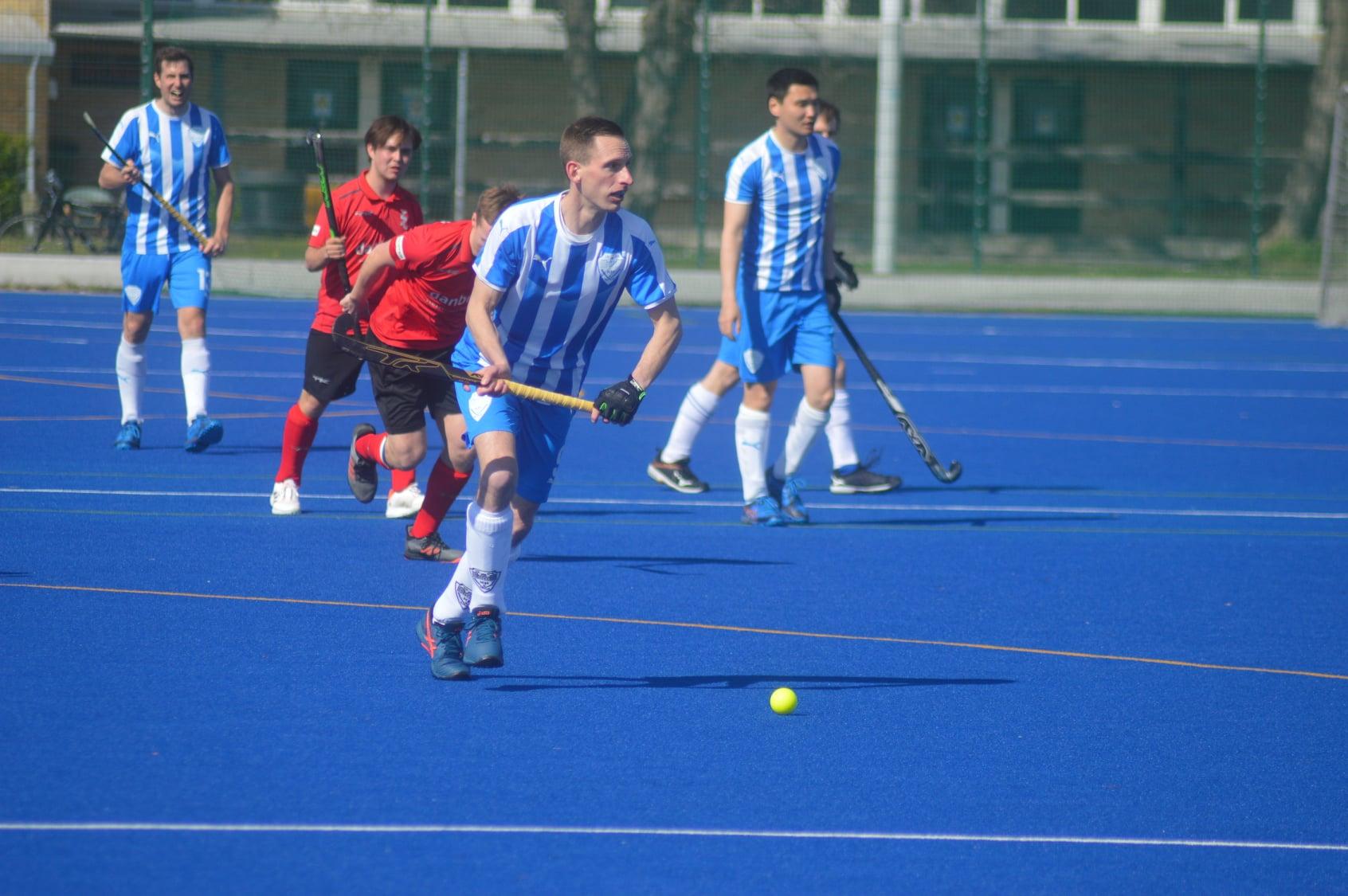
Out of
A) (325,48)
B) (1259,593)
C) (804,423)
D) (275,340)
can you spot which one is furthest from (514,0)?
(1259,593)

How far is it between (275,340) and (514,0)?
1351 cm

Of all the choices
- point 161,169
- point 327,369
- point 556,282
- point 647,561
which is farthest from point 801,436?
point 161,169

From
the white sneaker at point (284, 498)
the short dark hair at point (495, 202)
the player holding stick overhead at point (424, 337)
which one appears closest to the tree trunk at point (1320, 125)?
the white sneaker at point (284, 498)

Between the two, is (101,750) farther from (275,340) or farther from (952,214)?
(952,214)

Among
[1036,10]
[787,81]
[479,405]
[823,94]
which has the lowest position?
[479,405]

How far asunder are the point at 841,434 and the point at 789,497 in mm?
1108

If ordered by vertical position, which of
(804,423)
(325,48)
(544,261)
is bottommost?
(804,423)

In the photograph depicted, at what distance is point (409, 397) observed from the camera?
7996 mm

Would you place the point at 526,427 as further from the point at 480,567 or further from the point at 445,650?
the point at 445,650

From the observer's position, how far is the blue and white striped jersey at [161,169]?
34.2 feet

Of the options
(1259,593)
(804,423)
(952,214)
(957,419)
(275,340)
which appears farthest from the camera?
(952,214)

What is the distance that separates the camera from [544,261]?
566 cm

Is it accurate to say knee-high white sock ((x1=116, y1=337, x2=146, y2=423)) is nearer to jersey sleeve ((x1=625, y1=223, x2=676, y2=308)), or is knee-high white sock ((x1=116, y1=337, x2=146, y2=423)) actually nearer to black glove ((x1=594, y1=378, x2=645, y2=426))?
jersey sleeve ((x1=625, y1=223, x2=676, y2=308))

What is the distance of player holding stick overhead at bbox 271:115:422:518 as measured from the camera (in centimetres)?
818
